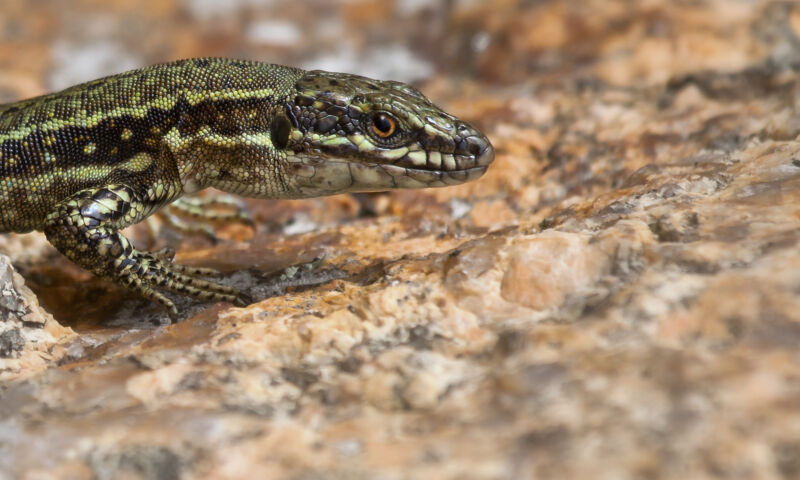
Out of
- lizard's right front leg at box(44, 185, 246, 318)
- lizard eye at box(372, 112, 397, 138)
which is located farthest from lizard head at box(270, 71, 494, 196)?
lizard's right front leg at box(44, 185, 246, 318)

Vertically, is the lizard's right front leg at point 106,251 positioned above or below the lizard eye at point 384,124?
below

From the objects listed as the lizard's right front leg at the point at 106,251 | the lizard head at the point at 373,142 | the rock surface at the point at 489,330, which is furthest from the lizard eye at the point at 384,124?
the lizard's right front leg at the point at 106,251

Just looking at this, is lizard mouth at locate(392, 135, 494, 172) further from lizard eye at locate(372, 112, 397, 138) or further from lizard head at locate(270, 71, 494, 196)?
lizard eye at locate(372, 112, 397, 138)

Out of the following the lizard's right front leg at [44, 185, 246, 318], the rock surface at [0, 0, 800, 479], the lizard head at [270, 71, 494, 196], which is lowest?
the rock surface at [0, 0, 800, 479]

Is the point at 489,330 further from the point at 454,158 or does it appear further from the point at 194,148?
the point at 194,148

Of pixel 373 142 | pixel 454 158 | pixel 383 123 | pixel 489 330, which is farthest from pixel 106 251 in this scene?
pixel 489 330

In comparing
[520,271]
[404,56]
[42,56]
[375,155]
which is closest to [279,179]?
[375,155]

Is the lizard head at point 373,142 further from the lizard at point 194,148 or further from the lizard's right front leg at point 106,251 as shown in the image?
the lizard's right front leg at point 106,251

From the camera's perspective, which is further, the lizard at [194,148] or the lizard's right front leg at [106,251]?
the lizard at [194,148]
